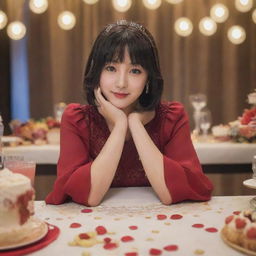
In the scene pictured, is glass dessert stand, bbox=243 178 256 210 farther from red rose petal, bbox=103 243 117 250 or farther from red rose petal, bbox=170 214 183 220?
red rose petal, bbox=103 243 117 250

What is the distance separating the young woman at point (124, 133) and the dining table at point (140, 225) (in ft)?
0.22

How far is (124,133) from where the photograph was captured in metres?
1.56

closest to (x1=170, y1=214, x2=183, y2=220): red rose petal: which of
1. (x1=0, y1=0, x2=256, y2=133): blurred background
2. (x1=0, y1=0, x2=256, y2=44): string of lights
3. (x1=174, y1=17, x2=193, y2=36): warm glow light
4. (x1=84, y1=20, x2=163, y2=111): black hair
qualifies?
(x1=84, y1=20, x2=163, y2=111): black hair

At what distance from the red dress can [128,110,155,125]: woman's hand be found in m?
0.03

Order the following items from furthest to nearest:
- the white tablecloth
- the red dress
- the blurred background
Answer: the blurred background → the white tablecloth → the red dress

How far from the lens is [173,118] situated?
1752mm

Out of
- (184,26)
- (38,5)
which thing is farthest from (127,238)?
(184,26)

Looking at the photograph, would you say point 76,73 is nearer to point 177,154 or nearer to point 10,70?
point 10,70

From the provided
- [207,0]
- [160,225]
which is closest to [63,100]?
[207,0]

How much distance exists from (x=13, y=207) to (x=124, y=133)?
649mm

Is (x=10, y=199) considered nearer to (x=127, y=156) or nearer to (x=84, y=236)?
(x=84, y=236)

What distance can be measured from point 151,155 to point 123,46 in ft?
1.40

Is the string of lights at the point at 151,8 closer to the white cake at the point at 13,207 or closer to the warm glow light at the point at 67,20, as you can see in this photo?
the warm glow light at the point at 67,20

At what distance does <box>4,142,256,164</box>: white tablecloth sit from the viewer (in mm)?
2875
